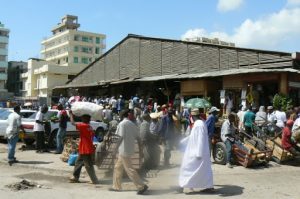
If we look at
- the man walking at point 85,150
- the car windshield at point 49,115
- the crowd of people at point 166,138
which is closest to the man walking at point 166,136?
the crowd of people at point 166,138

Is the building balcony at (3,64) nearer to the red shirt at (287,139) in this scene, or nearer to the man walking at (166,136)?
the man walking at (166,136)

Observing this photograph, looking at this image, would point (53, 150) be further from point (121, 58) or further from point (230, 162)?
point (121, 58)

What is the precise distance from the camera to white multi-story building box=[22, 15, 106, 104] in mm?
67119

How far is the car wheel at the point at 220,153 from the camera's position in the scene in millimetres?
12676

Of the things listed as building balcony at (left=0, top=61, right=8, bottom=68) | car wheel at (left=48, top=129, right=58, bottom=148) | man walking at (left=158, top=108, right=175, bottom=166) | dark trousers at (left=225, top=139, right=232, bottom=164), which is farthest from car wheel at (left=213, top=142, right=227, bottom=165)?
building balcony at (left=0, top=61, right=8, bottom=68)

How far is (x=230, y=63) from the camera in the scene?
22.5 metres

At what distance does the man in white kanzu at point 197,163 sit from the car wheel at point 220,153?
385 cm

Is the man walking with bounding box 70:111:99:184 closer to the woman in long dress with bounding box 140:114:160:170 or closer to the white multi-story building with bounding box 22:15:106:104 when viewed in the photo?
the woman in long dress with bounding box 140:114:160:170

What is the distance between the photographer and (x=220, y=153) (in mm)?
12836

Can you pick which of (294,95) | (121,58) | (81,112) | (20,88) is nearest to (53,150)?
(81,112)

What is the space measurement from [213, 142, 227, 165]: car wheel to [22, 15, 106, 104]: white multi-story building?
175 feet

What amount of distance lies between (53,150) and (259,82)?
32.8 ft

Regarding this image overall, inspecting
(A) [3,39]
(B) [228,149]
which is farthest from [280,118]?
(A) [3,39]

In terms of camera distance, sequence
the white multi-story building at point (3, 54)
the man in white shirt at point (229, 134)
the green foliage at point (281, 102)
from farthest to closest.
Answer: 1. the white multi-story building at point (3, 54)
2. the green foliage at point (281, 102)
3. the man in white shirt at point (229, 134)
